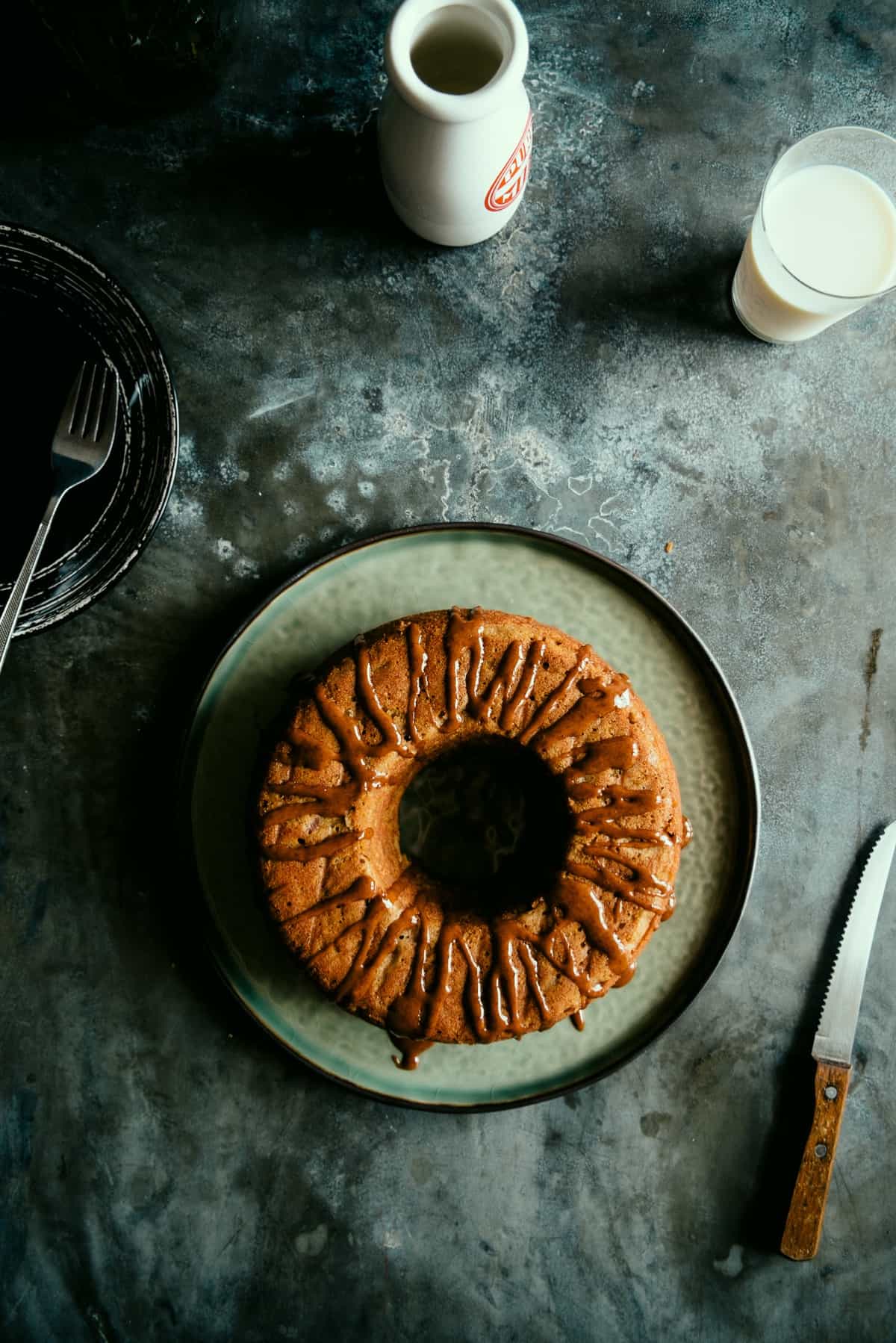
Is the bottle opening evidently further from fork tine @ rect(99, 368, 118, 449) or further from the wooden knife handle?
the wooden knife handle

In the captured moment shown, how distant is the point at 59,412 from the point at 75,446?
13 centimetres

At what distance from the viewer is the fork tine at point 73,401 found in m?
2.13

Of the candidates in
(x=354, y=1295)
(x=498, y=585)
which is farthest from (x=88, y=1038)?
(x=498, y=585)

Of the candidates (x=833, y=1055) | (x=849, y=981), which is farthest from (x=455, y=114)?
(x=833, y=1055)

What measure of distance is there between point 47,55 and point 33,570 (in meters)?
1.22

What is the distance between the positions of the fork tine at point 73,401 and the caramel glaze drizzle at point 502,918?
2.92 feet

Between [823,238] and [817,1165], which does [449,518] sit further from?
[817,1165]

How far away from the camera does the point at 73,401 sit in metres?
2.15

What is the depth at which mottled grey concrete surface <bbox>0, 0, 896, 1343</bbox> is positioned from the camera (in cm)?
228

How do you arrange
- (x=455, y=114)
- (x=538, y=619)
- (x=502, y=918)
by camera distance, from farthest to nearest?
1. (x=538, y=619)
2. (x=502, y=918)
3. (x=455, y=114)

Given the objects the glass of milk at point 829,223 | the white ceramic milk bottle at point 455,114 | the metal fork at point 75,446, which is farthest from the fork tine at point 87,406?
the glass of milk at point 829,223

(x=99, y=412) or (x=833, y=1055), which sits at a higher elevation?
(x=99, y=412)

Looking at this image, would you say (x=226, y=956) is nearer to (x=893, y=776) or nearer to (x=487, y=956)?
(x=487, y=956)

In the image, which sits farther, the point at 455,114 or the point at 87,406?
the point at 87,406
